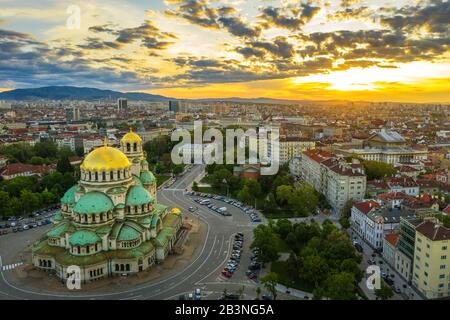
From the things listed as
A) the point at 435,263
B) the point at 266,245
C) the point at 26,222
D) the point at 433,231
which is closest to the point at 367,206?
the point at 433,231

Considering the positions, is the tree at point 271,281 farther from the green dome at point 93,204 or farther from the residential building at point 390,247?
the green dome at point 93,204

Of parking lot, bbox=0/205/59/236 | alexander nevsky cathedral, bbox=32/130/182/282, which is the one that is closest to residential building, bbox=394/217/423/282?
alexander nevsky cathedral, bbox=32/130/182/282

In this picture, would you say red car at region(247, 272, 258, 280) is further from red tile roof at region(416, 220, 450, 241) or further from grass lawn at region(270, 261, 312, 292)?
red tile roof at region(416, 220, 450, 241)

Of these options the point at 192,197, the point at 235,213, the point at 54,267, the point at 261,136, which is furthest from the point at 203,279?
the point at 261,136

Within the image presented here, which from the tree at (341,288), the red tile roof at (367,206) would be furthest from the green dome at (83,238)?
the red tile roof at (367,206)

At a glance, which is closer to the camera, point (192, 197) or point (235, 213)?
point (235, 213)
